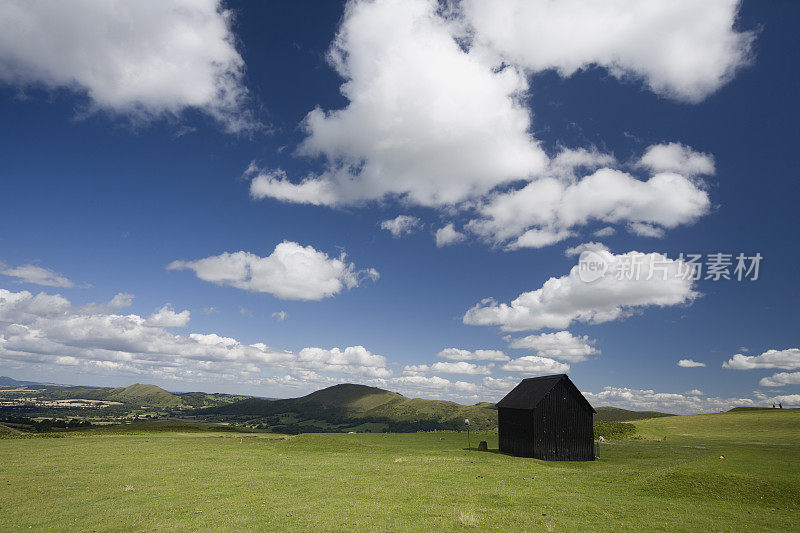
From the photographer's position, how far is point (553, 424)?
50.9 meters

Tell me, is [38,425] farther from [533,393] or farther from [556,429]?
[556,429]

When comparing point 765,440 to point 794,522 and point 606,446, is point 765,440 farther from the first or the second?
point 794,522

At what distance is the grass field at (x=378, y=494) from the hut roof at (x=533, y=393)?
9.77 m

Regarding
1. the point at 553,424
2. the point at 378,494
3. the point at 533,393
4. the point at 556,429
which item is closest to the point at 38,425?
the point at 378,494

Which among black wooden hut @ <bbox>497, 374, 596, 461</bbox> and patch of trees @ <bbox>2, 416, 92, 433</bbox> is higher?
black wooden hut @ <bbox>497, 374, 596, 461</bbox>

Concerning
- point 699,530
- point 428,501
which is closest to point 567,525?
point 699,530

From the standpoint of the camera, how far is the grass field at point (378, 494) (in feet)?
65.6

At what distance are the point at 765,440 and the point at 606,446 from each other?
78.9 ft

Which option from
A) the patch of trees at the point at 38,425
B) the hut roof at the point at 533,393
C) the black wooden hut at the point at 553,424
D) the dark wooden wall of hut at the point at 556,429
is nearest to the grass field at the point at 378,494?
the dark wooden wall of hut at the point at 556,429

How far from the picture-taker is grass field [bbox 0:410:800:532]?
19984 mm

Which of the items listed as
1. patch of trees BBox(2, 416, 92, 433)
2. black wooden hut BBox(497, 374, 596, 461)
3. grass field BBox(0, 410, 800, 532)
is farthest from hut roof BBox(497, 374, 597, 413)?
patch of trees BBox(2, 416, 92, 433)

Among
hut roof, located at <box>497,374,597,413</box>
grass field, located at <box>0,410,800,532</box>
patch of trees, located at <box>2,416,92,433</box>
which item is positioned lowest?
patch of trees, located at <box>2,416,92,433</box>

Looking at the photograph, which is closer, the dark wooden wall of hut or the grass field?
the grass field

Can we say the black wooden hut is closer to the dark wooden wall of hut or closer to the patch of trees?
the dark wooden wall of hut
